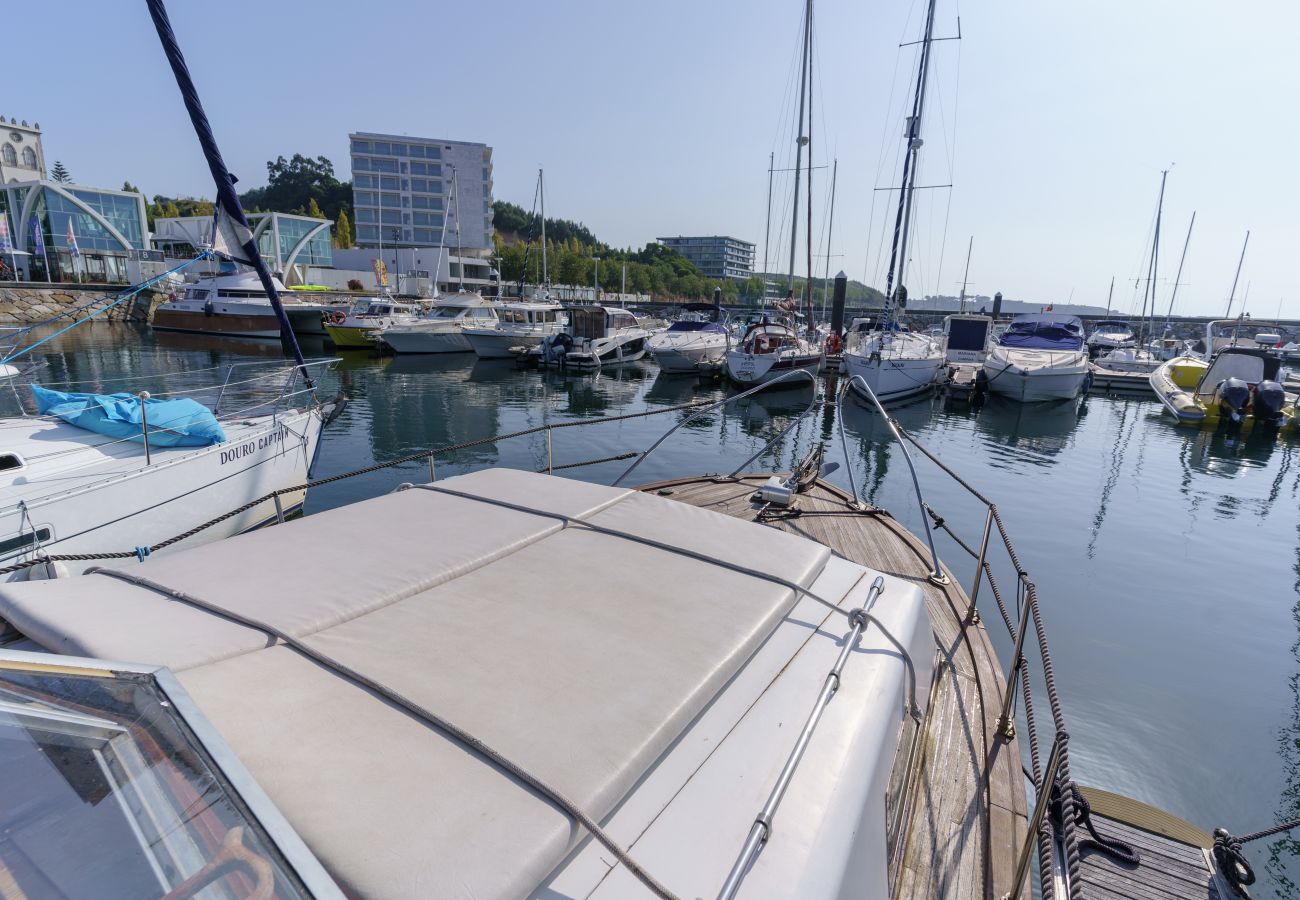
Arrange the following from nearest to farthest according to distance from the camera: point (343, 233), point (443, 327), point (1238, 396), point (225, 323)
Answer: point (1238, 396), point (443, 327), point (225, 323), point (343, 233)

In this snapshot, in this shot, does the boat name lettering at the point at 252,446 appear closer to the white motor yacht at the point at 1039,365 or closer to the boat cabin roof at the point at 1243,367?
the white motor yacht at the point at 1039,365

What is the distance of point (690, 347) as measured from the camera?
29.3 meters

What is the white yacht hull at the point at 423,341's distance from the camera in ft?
110

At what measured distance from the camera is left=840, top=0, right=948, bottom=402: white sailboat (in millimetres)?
23359

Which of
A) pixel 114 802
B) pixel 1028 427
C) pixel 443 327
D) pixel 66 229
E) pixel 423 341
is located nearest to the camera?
pixel 114 802

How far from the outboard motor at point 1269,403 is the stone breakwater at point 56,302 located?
6163 centimetres

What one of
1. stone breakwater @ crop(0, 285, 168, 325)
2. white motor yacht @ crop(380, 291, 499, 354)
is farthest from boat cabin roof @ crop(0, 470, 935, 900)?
stone breakwater @ crop(0, 285, 168, 325)

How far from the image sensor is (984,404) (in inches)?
990

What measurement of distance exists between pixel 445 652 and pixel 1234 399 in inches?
1103

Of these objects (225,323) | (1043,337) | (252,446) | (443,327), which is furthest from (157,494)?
(225,323)

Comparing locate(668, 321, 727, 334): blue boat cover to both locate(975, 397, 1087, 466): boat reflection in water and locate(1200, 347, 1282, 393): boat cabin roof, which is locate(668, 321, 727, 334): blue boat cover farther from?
locate(1200, 347, 1282, 393): boat cabin roof

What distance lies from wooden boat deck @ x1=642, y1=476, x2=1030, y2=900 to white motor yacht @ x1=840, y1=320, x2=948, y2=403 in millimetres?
18438

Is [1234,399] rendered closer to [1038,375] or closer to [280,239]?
[1038,375]

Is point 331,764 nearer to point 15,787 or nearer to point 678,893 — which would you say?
point 15,787
